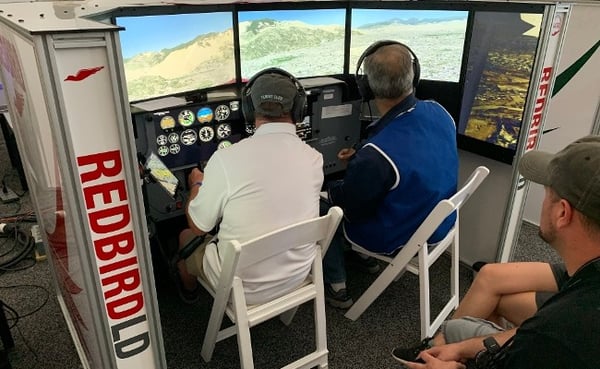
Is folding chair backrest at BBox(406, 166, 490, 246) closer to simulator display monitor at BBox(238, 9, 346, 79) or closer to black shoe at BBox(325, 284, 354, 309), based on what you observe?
black shoe at BBox(325, 284, 354, 309)

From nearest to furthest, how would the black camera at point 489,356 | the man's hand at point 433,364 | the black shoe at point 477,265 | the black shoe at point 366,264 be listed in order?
the black camera at point 489,356
the man's hand at point 433,364
the black shoe at point 477,265
the black shoe at point 366,264

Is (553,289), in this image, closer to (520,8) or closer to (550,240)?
(550,240)

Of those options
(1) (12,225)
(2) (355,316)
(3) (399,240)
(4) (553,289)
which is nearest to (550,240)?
(4) (553,289)

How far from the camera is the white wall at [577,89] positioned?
2.32 meters

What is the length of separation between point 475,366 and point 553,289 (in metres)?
0.43

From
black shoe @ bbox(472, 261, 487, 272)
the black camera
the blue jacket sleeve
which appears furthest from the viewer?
black shoe @ bbox(472, 261, 487, 272)

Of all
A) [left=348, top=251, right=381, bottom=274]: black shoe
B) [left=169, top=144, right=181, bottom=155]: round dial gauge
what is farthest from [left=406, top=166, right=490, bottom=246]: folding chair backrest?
[left=169, top=144, right=181, bottom=155]: round dial gauge

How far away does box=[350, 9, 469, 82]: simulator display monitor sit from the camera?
2.00 meters

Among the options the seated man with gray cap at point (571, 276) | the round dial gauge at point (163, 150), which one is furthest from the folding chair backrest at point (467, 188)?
the round dial gauge at point (163, 150)

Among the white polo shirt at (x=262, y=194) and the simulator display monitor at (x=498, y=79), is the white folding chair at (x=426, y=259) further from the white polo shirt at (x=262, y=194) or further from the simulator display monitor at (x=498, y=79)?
the white polo shirt at (x=262, y=194)

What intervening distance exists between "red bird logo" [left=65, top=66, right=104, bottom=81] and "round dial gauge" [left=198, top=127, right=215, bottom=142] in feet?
3.15

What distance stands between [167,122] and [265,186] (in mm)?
623

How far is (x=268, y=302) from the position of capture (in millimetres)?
1522

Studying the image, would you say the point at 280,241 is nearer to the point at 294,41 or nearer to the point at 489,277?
the point at 489,277
